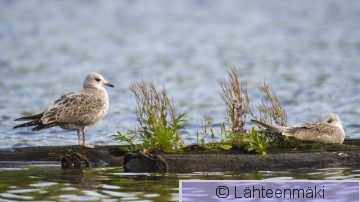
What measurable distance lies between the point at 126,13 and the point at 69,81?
18361 millimetres

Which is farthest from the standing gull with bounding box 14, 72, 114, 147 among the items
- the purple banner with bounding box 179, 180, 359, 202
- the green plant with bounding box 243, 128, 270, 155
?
the purple banner with bounding box 179, 180, 359, 202

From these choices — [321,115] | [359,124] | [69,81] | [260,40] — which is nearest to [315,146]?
[359,124]

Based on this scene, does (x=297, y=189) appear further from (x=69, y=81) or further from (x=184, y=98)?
(x=69, y=81)

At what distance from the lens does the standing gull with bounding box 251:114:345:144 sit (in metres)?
15.4

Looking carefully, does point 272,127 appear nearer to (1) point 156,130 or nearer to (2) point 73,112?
(1) point 156,130

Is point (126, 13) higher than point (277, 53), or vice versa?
point (126, 13)

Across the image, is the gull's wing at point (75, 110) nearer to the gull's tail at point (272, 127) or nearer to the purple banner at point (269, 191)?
the gull's tail at point (272, 127)

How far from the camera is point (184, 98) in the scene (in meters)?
27.1

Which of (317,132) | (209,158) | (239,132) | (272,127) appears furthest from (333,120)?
(209,158)

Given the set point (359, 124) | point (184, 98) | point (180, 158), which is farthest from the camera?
point (184, 98)

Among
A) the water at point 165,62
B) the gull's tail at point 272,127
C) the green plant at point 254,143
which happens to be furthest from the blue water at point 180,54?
the green plant at point 254,143

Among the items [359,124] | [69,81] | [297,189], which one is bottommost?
[297,189]

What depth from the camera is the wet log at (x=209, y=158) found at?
14.7m

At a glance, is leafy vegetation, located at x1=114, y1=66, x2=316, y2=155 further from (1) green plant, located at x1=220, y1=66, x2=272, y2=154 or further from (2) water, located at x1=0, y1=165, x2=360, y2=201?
(2) water, located at x1=0, y1=165, x2=360, y2=201
